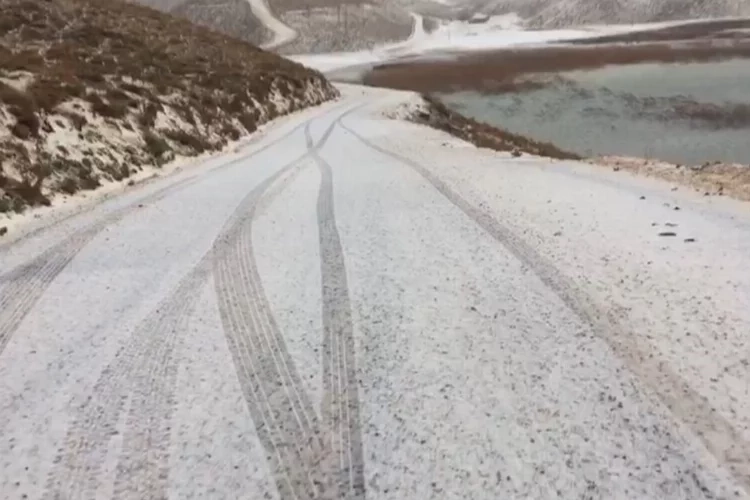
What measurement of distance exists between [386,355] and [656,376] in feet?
6.90

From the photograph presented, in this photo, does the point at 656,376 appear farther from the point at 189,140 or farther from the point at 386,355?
→ the point at 189,140

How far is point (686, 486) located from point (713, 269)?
383 centimetres

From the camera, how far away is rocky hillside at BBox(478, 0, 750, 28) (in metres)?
163

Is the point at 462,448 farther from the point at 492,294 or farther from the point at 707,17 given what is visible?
the point at 707,17

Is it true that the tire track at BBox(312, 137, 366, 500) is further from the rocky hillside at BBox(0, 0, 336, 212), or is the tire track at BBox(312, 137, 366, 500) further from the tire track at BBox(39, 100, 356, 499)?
the rocky hillside at BBox(0, 0, 336, 212)

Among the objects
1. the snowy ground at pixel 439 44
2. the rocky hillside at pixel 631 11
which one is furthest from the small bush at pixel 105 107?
the rocky hillside at pixel 631 11

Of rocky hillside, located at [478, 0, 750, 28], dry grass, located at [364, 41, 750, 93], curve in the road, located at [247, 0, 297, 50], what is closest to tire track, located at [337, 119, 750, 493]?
dry grass, located at [364, 41, 750, 93]

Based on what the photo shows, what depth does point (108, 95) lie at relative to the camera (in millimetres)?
19891

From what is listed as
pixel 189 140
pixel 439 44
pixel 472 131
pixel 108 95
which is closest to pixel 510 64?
pixel 472 131

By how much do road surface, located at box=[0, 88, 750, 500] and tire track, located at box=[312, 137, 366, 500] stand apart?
2 cm

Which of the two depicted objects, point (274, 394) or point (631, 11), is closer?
point (274, 394)

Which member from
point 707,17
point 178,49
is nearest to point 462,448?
point 178,49

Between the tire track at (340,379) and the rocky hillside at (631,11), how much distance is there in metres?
182

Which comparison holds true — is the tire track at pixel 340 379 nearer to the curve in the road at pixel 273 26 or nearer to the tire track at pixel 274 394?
the tire track at pixel 274 394
